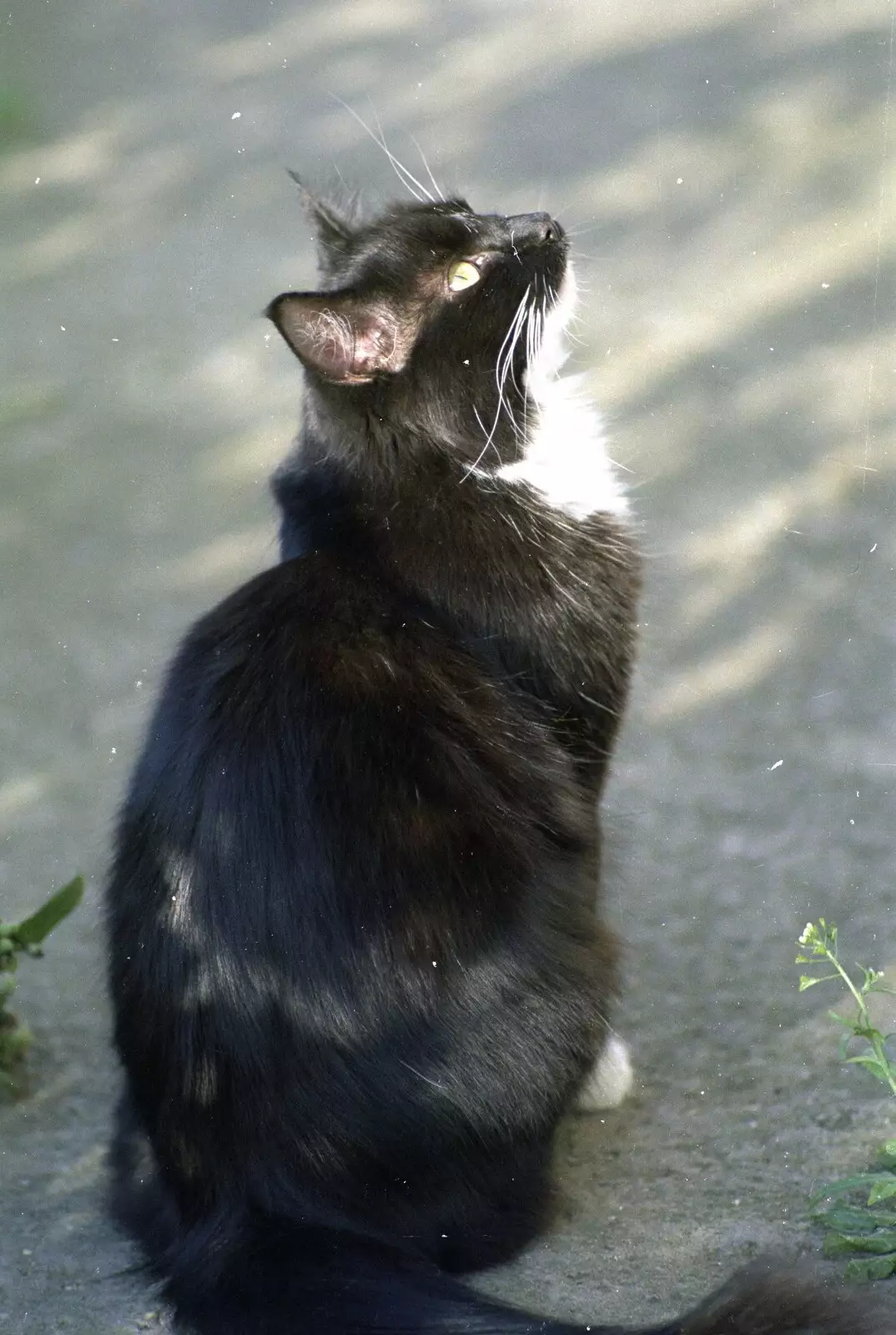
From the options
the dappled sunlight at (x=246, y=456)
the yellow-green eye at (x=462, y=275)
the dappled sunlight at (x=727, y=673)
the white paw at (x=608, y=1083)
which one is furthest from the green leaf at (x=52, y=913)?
the yellow-green eye at (x=462, y=275)

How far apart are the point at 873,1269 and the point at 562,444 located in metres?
1.21

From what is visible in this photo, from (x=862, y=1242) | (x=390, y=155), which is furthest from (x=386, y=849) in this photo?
(x=390, y=155)

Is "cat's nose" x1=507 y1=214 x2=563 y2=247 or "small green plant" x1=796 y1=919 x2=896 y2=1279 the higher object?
"cat's nose" x1=507 y1=214 x2=563 y2=247

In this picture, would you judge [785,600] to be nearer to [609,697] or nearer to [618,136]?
[609,697]

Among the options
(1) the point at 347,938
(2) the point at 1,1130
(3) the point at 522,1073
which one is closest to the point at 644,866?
(3) the point at 522,1073

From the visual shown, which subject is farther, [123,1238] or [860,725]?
[860,725]

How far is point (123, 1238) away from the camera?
6.20 feet

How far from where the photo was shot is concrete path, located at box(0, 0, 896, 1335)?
2.26 metres

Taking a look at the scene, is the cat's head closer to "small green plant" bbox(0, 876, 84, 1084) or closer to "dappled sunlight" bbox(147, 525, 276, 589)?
"dappled sunlight" bbox(147, 525, 276, 589)

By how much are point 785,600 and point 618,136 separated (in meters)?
0.83

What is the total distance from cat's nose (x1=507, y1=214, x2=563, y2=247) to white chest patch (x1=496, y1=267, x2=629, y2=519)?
0.24ft

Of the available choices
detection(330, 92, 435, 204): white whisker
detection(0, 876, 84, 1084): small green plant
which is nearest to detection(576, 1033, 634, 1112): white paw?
detection(0, 876, 84, 1084): small green plant

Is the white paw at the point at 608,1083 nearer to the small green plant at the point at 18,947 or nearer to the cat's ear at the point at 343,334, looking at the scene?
the small green plant at the point at 18,947

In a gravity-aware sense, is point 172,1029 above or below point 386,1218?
above
